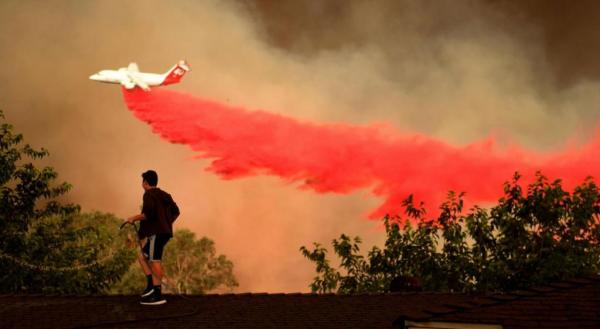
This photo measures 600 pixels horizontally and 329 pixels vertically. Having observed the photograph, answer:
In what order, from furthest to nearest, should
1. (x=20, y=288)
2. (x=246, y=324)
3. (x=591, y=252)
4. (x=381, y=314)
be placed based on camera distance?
(x=591, y=252) < (x=20, y=288) < (x=381, y=314) < (x=246, y=324)

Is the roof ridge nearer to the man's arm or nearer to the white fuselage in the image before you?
the man's arm

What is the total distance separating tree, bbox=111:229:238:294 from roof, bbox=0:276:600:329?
7477cm

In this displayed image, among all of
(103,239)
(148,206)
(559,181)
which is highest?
(559,181)

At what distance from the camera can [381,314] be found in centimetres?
1477

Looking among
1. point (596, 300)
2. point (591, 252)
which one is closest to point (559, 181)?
point (591, 252)

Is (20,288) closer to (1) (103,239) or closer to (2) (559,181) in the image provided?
(1) (103,239)

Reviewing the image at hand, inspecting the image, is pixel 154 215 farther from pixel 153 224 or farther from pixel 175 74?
pixel 175 74

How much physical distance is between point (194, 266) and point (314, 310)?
7934 cm

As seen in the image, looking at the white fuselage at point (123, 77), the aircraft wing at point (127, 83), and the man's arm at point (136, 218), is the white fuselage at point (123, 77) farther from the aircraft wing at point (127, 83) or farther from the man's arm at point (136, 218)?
the man's arm at point (136, 218)

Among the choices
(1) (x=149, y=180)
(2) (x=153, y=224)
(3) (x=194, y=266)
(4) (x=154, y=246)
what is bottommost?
(4) (x=154, y=246)

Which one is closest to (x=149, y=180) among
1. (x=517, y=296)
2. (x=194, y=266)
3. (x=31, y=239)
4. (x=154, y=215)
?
(x=154, y=215)

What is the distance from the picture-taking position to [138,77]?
3838cm

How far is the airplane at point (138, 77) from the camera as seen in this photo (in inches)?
1476

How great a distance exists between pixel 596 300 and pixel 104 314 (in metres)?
8.63
